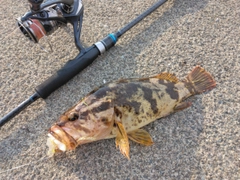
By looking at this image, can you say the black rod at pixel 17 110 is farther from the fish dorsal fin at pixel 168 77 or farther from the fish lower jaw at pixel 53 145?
the fish dorsal fin at pixel 168 77

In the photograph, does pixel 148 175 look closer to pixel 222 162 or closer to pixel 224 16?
pixel 222 162

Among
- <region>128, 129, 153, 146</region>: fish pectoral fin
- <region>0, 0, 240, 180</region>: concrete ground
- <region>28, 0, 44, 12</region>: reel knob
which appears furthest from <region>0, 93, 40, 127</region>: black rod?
<region>128, 129, 153, 146</region>: fish pectoral fin

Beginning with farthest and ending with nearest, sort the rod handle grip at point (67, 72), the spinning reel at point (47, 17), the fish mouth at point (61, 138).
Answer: the rod handle grip at point (67, 72) < the spinning reel at point (47, 17) < the fish mouth at point (61, 138)

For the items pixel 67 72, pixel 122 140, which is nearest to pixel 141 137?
pixel 122 140

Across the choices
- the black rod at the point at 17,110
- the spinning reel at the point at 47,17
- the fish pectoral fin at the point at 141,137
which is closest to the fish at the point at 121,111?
the fish pectoral fin at the point at 141,137

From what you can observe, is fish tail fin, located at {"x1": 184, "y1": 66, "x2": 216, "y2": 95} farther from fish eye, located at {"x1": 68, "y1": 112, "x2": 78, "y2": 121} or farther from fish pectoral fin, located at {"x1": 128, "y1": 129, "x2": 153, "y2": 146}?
fish eye, located at {"x1": 68, "y1": 112, "x2": 78, "y2": 121}
